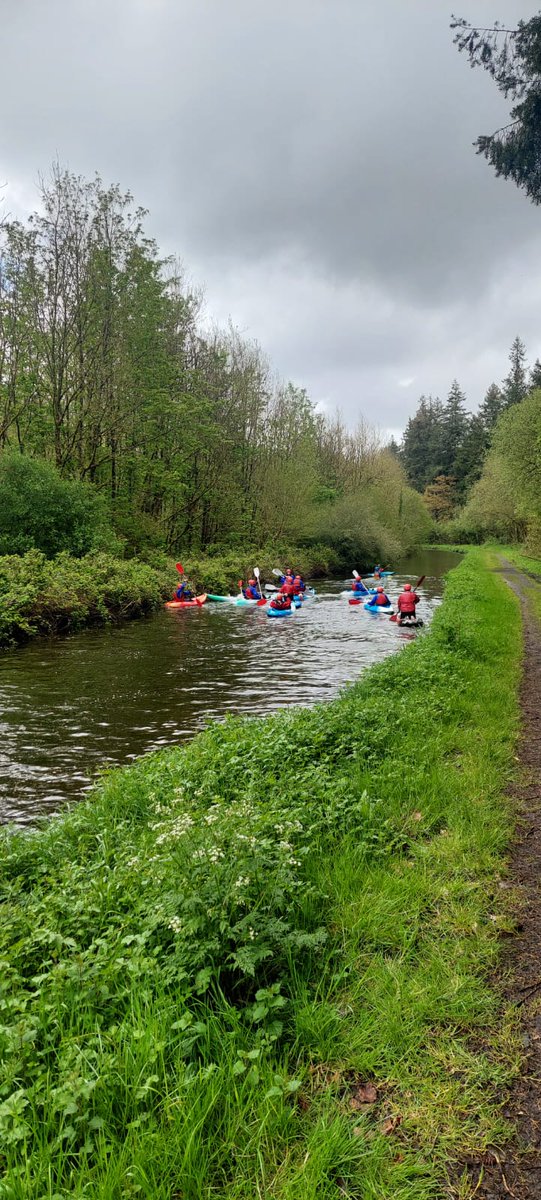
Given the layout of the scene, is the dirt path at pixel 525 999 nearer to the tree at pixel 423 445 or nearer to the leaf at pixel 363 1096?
the leaf at pixel 363 1096

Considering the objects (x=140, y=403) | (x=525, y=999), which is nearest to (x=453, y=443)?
(x=140, y=403)

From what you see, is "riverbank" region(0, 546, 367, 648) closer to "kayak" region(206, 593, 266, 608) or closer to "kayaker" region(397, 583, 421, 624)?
"kayak" region(206, 593, 266, 608)

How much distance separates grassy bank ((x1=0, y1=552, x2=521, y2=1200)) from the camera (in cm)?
204

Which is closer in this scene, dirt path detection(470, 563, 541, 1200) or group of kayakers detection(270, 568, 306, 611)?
dirt path detection(470, 563, 541, 1200)

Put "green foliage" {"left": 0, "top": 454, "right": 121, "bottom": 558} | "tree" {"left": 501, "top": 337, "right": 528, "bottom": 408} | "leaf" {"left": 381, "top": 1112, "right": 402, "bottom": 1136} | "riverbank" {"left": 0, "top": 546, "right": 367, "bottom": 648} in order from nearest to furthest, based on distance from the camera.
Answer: "leaf" {"left": 381, "top": 1112, "right": 402, "bottom": 1136}
"riverbank" {"left": 0, "top": 546, "right": 367, "bottom": 648}
"green foliage" {"left": 0, "top": 454, "right": 121, "bottom": 558}
"tree" {"left": 501, "top": 337, "right": 528, "bottom": 408}

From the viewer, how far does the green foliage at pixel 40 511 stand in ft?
61.6

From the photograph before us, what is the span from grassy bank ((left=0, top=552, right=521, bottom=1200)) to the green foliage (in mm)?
16018

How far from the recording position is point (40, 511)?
19391 millimetres

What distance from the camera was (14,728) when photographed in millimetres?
8828

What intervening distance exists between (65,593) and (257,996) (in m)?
15.3

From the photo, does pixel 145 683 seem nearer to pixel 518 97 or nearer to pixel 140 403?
pixel 518 97

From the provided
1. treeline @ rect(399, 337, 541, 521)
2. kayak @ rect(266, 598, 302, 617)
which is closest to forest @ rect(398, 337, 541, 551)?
treeline @ rect(399, 337, 541, 521)

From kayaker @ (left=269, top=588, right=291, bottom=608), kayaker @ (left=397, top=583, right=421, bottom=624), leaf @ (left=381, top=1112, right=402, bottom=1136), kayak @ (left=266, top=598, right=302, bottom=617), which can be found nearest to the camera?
leaf @ (left=381, top=1112, right=402, bottom=1136)

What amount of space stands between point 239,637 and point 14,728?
852cm
